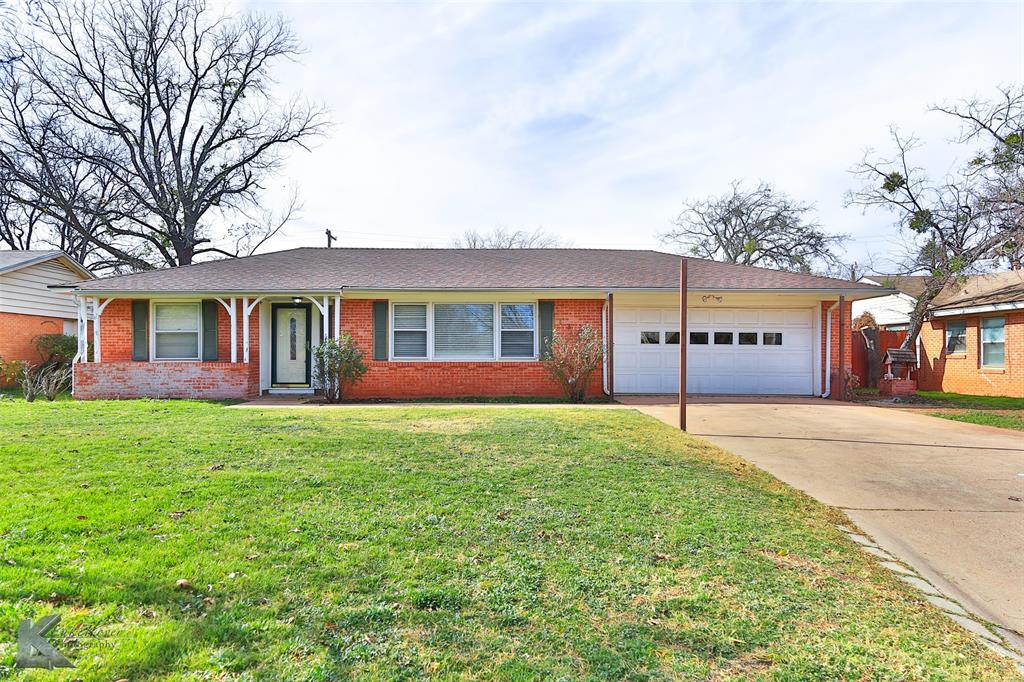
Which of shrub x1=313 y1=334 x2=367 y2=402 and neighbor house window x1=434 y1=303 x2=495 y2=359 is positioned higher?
neighbor house window x1=434 y1=303 x2=495 y2=359

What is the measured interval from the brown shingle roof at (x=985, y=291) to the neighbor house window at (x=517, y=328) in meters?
12.7

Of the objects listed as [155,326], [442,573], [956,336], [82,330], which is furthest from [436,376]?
[956,336]

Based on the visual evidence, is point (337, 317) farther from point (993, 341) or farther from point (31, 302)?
point (993, 341)

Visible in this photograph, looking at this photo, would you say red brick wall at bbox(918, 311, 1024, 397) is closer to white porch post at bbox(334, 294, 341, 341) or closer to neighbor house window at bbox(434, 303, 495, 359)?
neighbor house window at bbox(434, 303, 495, 359)

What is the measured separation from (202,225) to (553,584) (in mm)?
29632

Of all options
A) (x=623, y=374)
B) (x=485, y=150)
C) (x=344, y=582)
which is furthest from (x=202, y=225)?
(x=344, y=582)

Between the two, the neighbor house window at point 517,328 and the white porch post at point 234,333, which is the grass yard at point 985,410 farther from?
the white porch post at point 234,333

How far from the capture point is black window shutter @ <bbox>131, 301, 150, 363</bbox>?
43.2 ft

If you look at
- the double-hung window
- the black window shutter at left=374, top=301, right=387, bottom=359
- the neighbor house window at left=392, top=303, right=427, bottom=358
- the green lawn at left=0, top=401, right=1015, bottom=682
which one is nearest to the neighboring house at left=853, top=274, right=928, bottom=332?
the double-hung window

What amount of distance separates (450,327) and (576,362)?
3.34 meters

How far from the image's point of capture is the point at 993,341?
15805 millimetres

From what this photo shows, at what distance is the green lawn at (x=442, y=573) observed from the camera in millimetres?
2275

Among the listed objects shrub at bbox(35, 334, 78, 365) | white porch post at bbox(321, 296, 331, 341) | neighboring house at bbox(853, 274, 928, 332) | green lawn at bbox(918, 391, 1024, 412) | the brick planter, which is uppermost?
neighboring house at bbox(853, 274, 928, 332)

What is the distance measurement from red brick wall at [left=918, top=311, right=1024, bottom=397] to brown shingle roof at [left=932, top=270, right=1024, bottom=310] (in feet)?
1.64
